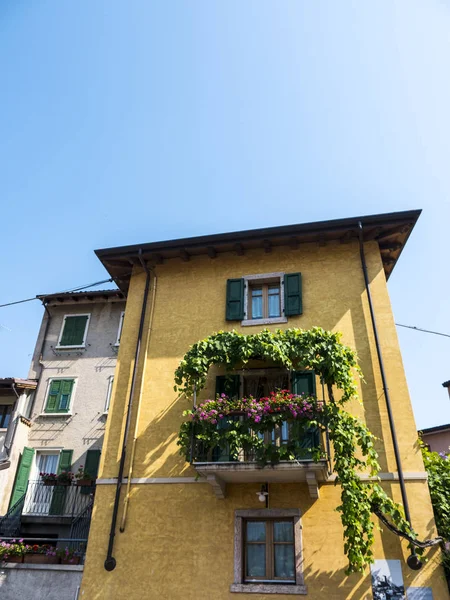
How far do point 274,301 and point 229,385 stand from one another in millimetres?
2754

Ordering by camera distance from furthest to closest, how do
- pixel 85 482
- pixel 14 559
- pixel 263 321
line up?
pixel 85 482 → pixel 263 321 → pixel 14 559

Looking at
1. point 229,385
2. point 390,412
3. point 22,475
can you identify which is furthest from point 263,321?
point 22,475

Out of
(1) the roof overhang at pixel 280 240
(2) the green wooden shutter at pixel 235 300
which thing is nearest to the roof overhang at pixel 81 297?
(1) the roof overhang at pixel 280 240

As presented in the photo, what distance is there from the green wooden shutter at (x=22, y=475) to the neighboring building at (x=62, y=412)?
0.03 m

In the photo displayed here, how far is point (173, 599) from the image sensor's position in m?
9.30

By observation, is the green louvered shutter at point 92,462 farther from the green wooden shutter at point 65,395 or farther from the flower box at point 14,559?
the flower box at point 14,559

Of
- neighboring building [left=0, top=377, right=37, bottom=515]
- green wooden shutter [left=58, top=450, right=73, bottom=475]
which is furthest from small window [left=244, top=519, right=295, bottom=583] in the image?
neighboring building [left=0, top=377, right=37, bottom=515]

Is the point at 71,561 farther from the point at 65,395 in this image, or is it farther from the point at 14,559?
the point at 65,395

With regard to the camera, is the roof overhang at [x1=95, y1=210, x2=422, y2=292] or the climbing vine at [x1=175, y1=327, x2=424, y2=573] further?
the roof overhang at [x1=95, y1=210, x2=422, y2=292]

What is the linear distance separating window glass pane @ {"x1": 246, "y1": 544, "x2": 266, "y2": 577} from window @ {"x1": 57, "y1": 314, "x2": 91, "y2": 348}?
41.0 feet

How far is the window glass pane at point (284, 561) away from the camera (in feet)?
30.3

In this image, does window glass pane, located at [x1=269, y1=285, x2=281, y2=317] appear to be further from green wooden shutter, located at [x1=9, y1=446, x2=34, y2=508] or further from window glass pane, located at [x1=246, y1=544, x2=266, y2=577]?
green wooden shutter, located at [x1=9, y1=446, x2=34, y2=508]

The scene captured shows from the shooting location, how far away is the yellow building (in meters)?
9.25

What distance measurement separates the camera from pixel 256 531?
9.75 metres
